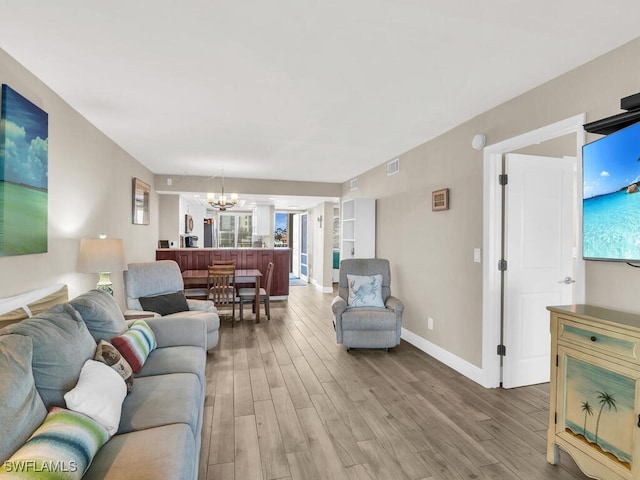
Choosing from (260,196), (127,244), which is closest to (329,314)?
(260,196)

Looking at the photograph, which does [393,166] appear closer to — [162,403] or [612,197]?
[612,197]

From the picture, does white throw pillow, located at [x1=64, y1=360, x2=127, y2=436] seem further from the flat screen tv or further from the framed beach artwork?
the flat screen tv

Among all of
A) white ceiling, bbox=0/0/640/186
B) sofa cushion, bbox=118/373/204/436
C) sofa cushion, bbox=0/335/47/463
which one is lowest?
sofa cushion, bbox=118/373/204/436

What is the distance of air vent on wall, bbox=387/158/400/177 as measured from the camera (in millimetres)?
4773

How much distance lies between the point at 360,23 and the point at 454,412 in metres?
2.74

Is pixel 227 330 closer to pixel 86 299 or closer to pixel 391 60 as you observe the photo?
pixel 86 299

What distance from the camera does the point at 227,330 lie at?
16.1 feet

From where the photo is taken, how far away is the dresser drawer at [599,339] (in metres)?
1.64

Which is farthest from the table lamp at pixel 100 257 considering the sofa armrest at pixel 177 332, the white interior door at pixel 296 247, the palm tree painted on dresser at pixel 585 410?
the white interior door at pixel 296 247

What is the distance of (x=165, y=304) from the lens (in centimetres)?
369

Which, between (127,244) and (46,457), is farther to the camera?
(127,244)

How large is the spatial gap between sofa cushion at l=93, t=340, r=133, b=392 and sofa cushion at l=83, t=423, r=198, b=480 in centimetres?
44

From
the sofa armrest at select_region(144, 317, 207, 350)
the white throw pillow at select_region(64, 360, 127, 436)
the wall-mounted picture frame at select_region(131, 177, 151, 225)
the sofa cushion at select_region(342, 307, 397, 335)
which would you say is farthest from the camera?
the wall-mounted picture frame at select_region(131, 177, 151, 225)

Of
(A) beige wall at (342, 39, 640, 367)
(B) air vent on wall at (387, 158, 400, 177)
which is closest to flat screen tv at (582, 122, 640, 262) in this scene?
(A) beige wall at (342, 39, 640, 367)
